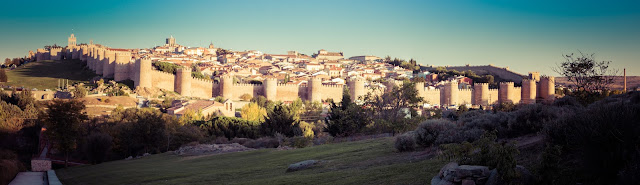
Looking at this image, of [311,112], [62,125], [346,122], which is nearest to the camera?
[62,125]

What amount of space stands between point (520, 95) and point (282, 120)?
38.0 meters

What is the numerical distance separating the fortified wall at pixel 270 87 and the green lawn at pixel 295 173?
35167mm

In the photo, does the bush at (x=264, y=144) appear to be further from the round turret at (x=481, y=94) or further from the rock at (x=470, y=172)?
the round turret at (x=481, y=94)

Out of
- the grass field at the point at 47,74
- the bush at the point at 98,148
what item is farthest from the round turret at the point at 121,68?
the bush at the point at 98,148

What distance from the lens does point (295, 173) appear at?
9.53 meters

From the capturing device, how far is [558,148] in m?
5.68

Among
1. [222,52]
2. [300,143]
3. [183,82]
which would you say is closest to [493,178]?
[300,143]

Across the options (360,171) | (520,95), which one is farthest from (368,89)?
(360,171)

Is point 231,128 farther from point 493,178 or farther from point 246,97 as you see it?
point 493,178

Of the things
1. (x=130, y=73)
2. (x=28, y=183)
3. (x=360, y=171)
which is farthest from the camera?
(x=130, y=73)

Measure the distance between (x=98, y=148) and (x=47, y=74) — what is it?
41.9 meters

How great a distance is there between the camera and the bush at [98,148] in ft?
71.7

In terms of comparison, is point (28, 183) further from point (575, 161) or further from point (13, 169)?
point (575, 161)

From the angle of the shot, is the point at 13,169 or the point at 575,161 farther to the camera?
the point at 13,169
